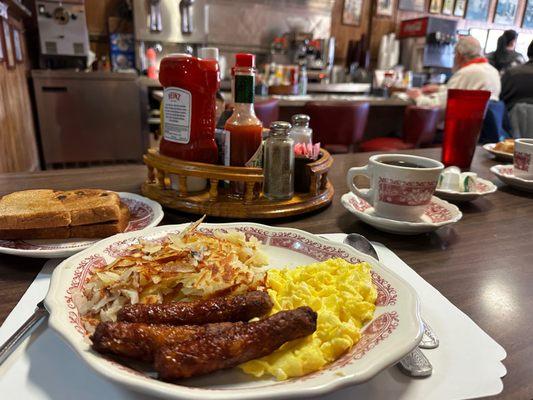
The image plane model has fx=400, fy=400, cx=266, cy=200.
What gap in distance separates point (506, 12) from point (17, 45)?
29.3ft

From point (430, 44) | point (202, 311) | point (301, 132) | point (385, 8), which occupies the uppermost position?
point (385, 8)

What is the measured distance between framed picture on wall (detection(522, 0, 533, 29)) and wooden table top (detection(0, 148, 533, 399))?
918cm

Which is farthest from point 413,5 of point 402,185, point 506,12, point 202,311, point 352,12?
point 202,311

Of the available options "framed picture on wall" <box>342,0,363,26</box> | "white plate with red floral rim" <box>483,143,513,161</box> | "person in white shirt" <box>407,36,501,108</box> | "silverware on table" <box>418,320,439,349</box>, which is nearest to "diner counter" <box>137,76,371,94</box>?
"framed picture on wall" <box>342,0,363,26</box>

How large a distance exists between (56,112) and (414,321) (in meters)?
4.95

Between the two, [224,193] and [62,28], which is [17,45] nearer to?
[62,28]

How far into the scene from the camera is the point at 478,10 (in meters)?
7.98

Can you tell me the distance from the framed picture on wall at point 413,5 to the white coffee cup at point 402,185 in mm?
7312

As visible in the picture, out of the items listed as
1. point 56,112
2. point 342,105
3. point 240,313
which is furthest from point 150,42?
point 240,313

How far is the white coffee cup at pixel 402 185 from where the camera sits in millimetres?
1057

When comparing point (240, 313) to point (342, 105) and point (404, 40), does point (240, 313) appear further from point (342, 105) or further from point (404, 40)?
point (404, 40)

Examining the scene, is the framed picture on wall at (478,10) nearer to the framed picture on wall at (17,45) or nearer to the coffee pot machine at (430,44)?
the coffee pot machine at (430,44)

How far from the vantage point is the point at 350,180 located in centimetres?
120

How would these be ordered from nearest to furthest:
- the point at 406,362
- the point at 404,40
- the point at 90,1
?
the point at 406,362, the point at 90,1, the point at 404,40
